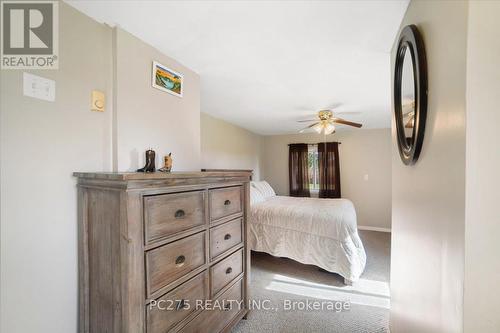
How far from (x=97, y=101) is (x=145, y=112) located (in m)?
0.27

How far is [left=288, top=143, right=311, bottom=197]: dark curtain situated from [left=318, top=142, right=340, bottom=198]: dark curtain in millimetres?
327

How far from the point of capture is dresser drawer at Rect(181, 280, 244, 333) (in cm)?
130

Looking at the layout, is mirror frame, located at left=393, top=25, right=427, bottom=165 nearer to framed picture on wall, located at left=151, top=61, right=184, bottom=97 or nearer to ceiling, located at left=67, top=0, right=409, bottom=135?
ceiling, located at left=67, top=0, right=409, bottom=135

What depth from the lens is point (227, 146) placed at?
4.05m

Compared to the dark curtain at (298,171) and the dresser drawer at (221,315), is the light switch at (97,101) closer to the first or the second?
the dresser drawer at (221,315)

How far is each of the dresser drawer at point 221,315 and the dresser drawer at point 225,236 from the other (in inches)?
12.9

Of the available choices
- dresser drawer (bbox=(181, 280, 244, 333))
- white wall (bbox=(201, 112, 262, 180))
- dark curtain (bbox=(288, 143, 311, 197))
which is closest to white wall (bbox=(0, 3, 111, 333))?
dresser drawer (bbox=(181, 280, 244, 333))

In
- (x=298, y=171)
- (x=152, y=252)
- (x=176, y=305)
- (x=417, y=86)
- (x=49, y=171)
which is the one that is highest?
(x=417, y=86)

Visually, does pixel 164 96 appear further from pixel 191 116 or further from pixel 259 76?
pixel 259 76

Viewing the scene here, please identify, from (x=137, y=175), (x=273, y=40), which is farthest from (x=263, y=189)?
(x=137, y=175)

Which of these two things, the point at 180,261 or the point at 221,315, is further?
the point at 221,315

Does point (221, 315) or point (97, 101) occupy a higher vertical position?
point (97, 101)

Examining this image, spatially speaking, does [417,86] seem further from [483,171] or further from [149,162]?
[149,162]

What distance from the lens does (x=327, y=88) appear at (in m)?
2.28
